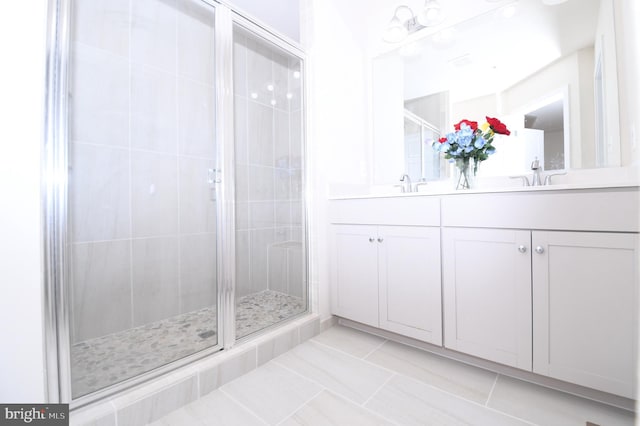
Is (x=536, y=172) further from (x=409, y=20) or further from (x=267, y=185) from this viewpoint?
(x=267, y=185)

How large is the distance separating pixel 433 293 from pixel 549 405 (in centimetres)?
59

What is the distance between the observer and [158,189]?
1.49 m

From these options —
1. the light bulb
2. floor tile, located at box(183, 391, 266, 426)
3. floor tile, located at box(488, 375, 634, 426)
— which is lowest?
floor tile, located at box(183, 391, 266, 426)

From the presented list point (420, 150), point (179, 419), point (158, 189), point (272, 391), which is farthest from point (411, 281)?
point (158, 189)

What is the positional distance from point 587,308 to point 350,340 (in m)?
1.16

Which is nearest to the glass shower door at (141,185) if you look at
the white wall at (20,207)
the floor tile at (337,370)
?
the white wall at (20,207)

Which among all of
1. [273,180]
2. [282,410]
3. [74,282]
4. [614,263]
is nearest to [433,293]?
[614,263]

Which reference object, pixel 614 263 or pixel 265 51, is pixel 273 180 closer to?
pixel 265 51

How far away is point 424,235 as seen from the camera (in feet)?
4.88

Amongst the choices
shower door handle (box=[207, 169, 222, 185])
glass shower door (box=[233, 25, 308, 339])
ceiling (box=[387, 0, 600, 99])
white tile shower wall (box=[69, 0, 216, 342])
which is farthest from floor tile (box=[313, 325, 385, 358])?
ceiling (box=[387, 0, 600, 99])

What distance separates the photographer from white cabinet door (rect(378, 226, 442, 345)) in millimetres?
1451

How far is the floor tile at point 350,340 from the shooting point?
5.29 feet

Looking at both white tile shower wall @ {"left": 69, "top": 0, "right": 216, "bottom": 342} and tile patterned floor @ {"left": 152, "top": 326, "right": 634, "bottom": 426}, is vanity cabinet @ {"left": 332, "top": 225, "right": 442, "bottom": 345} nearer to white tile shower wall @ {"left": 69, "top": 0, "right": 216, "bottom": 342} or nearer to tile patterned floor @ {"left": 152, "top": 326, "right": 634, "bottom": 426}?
tile patterned floor @ {"left": 152, "top": 326, "right": 634, "bottom": 426}

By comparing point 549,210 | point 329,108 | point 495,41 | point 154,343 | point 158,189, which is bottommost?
A: point 154,343
